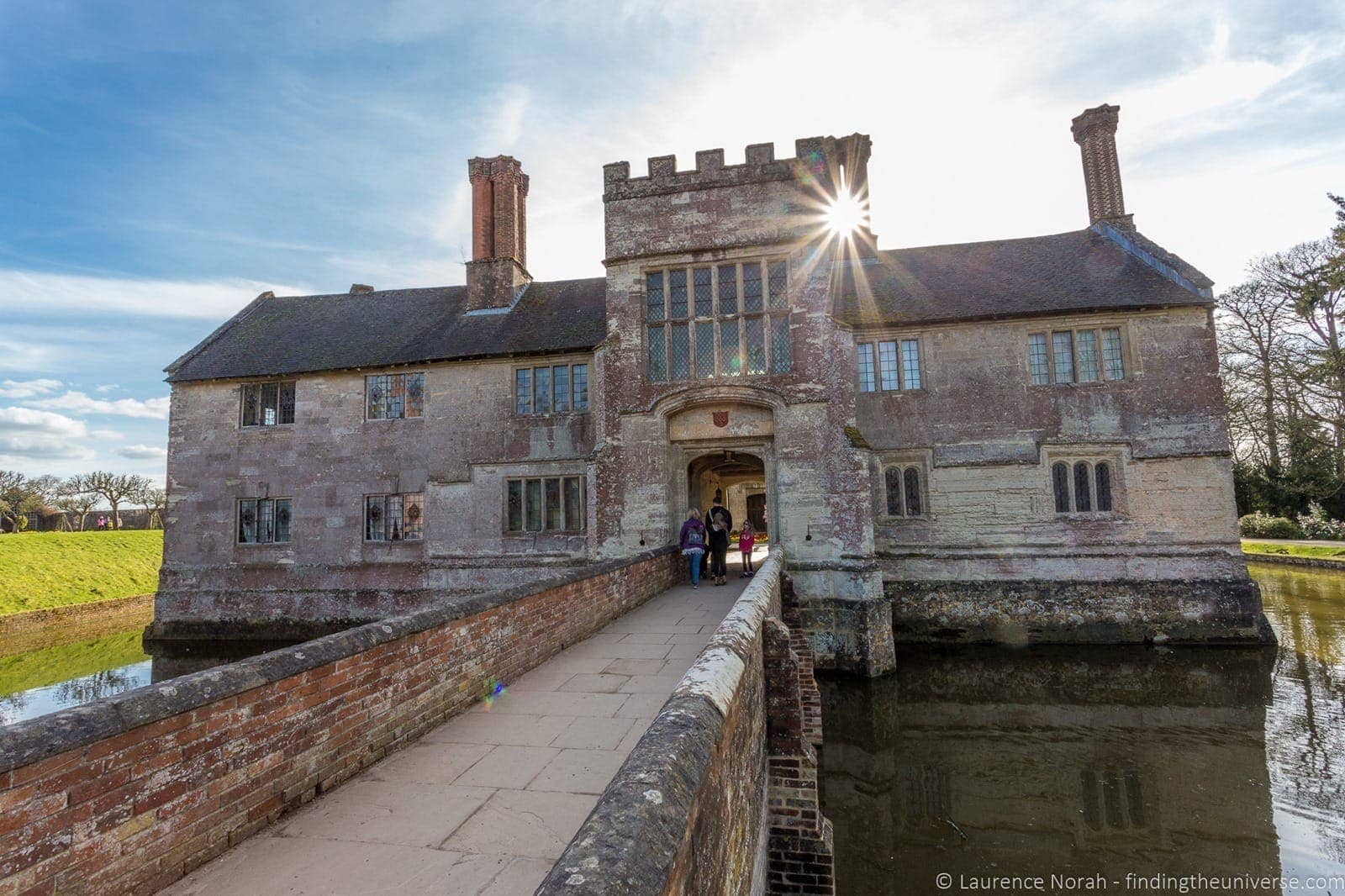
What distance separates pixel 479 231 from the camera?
20406mm

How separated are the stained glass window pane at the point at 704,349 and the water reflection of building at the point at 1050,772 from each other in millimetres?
7450

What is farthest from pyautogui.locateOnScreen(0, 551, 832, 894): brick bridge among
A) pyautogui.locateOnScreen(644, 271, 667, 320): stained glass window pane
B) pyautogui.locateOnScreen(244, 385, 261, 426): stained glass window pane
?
pyautogui.locateOnScreen(244, 385, 261, 426): stained glass window pane

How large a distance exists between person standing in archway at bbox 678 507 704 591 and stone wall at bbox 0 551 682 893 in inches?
318

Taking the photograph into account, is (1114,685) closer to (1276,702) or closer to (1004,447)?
(1276,702)

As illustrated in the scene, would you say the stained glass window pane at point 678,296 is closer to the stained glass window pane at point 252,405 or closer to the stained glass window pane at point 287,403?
the stained glass window pane at point 287,403

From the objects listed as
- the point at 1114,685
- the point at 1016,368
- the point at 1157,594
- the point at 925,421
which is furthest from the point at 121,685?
the point at 1157,594

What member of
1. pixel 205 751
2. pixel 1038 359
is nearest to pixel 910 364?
Result: pixel 1038 359

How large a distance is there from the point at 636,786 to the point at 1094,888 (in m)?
7.00

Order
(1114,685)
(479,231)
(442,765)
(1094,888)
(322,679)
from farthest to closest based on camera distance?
(479,231) → (1114,685) → (1094,888) → (442,765) → (322,679)

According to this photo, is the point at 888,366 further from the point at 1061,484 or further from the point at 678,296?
the point at 678,296

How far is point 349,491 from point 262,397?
164 inches

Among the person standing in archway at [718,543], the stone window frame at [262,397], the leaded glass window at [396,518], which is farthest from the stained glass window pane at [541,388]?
the stone window frame at [262,397]

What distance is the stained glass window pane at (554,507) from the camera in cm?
1753

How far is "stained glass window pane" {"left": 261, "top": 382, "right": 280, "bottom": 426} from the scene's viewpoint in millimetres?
19219
